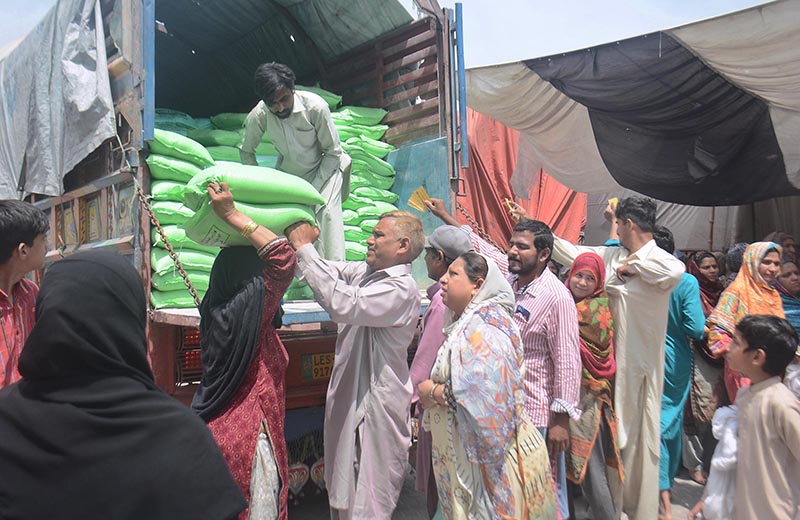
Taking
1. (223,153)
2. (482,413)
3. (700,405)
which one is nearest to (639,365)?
(700,405)

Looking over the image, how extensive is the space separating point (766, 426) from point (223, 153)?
11.4 ft

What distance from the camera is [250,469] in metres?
1.69

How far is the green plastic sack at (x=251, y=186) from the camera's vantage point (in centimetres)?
189

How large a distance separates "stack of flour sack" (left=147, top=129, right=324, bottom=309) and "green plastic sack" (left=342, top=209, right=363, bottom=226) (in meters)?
1.07

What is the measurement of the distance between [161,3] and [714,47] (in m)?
4.42

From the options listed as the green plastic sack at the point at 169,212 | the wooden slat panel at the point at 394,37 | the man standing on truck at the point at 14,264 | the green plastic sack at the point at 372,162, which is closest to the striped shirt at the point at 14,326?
the man standing on truck at the point at 14,264

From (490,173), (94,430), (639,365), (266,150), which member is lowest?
(639,365)

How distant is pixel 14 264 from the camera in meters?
1.88

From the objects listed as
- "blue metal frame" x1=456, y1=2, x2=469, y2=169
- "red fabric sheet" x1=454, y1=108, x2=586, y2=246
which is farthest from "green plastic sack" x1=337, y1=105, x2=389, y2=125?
"red fabric sheet" x1=454, y1=108, x2=586, y2=246

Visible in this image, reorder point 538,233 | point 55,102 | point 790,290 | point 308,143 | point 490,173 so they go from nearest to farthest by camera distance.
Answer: point 538,233 < point 55,102 < point 308,143 < point 790,290 < point 490,173

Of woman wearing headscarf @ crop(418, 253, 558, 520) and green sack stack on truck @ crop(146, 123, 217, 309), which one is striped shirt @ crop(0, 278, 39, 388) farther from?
woman wearing headscarf @ crop(418, 253, 558, 520)

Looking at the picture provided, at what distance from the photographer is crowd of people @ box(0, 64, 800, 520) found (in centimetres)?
96

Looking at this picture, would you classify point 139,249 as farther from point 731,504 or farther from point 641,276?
point 731,504

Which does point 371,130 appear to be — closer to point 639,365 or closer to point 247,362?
point 639,365
